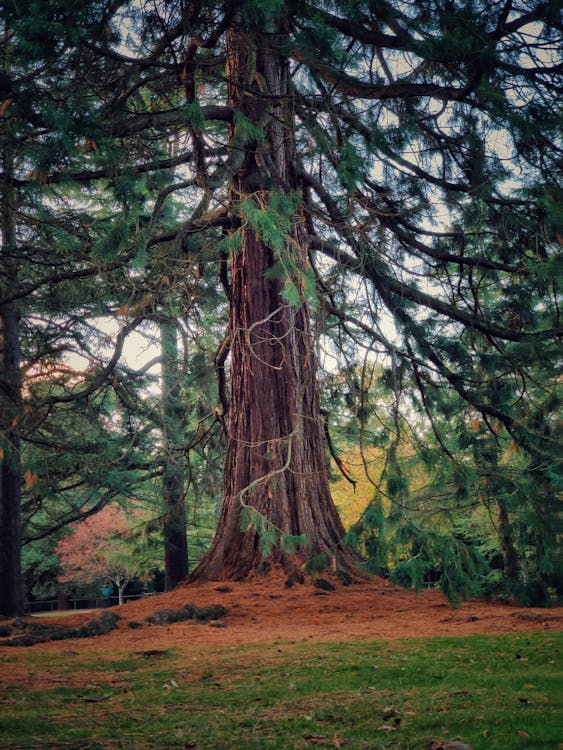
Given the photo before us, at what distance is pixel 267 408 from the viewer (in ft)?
26.6

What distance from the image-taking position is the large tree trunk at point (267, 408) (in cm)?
775

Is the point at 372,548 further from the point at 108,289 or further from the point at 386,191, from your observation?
Result: the point at 108,289

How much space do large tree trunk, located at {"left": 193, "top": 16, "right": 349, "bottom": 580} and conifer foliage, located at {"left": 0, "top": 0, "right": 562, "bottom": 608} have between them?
1.1 inches

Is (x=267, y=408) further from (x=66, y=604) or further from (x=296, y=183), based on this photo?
(x=66, y=604)

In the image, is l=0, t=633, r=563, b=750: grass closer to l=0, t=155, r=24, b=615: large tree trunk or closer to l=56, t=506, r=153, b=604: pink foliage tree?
l=0, t=155, r=24, b=615: large tree trunk

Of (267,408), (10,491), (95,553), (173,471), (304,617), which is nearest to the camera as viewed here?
(304,617)

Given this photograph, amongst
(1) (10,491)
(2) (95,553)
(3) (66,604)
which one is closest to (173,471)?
(1) (10,491)

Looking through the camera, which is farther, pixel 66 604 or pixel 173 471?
pixel 66 604

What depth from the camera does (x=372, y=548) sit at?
19.2 ft

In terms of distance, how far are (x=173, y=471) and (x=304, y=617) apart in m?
7.44

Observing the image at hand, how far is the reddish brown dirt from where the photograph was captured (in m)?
5.49

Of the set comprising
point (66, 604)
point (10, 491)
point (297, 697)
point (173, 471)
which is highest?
point (173, 471)

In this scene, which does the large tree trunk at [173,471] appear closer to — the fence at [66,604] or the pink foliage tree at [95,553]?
the pink foliage tree at [95,553]

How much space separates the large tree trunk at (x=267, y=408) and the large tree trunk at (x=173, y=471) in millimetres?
3985
